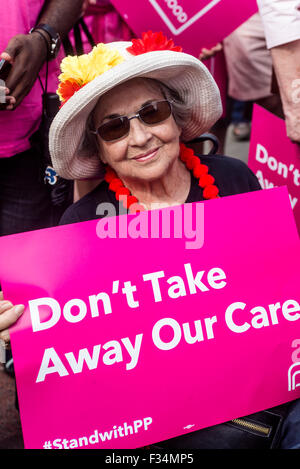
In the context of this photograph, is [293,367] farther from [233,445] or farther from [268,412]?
[233,445]

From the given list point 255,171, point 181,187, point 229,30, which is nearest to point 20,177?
point 181,187

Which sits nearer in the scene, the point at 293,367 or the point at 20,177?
the point at 293,367

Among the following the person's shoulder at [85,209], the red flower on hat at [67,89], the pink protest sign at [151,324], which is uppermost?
the red flower on hat at [67,89]

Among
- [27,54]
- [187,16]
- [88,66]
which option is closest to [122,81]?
[88,66]

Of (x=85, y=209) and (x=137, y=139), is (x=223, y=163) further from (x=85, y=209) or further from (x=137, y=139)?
(x=85, y=209)


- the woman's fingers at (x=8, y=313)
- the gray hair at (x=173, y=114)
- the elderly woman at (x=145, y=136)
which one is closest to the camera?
the woman's fingers at (x=8, y=313)

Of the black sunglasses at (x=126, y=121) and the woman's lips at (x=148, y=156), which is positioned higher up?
the black sunglasses at (x=126, y=121)

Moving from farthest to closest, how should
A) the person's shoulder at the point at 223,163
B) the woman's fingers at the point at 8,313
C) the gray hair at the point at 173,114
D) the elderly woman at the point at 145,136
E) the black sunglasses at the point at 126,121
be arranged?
the person's shoulder at the point at 223,163 → the gray hair at the point at 173,114 → the black sunglasses at the point at 126,121 → the elderly woman at the point at 145,136 → the woman's fingers at the point at 8,313

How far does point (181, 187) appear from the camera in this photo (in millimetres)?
2029

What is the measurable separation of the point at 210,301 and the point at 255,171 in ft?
3.29

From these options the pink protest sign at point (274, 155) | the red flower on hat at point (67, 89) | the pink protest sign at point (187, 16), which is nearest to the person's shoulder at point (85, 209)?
the red flower on hat at point (67, 89)

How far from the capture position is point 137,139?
5.96ft

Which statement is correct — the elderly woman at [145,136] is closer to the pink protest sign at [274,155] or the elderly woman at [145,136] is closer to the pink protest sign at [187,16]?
the pink protest sign at [274,155]

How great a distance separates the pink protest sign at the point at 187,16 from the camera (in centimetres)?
244
